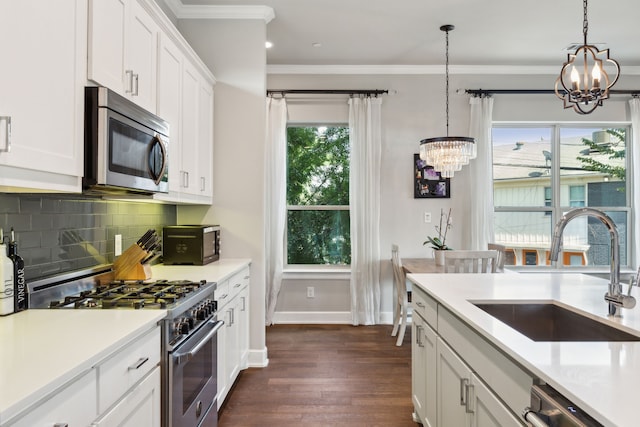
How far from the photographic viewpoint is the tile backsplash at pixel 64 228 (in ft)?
5.65

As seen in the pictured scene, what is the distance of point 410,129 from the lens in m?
4.83

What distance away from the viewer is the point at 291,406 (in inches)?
108

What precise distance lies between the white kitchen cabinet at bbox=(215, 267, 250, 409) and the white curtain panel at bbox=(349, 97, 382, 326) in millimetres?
1655

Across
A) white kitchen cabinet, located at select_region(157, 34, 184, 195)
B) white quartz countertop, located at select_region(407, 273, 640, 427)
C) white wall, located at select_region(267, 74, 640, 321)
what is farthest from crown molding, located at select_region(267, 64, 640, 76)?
white quartz countertop, located at select_region(407, 273, 640, 427)

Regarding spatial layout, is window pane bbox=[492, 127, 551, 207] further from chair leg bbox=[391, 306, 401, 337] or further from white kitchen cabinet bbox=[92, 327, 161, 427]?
white kitchen cabinet bbox=[92, 327, 161, 427]

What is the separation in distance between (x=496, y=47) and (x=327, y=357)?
3434 millimetres

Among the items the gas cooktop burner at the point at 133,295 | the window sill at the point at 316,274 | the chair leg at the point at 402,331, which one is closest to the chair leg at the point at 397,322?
the chair leg at the point at 402,331

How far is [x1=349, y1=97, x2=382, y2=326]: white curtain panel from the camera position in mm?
4668

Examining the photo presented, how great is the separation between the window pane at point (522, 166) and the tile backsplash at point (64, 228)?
404 cm

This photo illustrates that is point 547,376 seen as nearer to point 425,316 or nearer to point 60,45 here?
point 425,316

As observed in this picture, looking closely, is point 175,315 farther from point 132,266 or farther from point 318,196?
point 318,196

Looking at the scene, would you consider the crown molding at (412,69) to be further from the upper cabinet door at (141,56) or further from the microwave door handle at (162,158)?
the microwave door handle at (162,158)

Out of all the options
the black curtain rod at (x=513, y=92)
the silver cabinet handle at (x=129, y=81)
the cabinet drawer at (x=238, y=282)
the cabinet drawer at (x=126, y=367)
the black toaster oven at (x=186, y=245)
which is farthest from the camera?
the black curtain rod at (x=513, y=92)

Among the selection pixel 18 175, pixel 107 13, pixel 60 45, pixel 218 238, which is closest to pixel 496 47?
pixel 218 238
